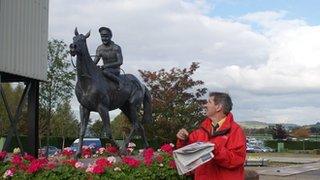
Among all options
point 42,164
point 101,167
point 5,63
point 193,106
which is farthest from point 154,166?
point 193,106

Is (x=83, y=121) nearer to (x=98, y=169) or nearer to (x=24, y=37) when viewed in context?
(x=98, y=169)

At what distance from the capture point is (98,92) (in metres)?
9.52

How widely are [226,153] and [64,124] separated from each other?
48.0 meters

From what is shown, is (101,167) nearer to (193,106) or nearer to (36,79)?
(36,79)

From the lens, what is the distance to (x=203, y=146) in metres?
5.48

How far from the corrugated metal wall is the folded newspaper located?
1158 cm

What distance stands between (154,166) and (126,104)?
8.05 feet

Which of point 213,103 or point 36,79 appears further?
point 36,79

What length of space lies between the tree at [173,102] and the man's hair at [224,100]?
32.0 m

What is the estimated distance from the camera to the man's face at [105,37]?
10.2 m

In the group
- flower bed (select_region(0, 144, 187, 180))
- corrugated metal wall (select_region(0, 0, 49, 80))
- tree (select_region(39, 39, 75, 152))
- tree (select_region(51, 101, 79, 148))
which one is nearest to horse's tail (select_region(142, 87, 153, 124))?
flower bed (select_region(0, 144, 187, 180))

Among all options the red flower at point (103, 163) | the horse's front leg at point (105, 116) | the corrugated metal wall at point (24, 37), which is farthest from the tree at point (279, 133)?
the red flower at point (103, 163)

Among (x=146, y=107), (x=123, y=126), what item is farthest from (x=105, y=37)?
(x=123, y=126)

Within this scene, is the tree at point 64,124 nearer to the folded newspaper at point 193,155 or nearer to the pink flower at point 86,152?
the pink flower at point 86,152
